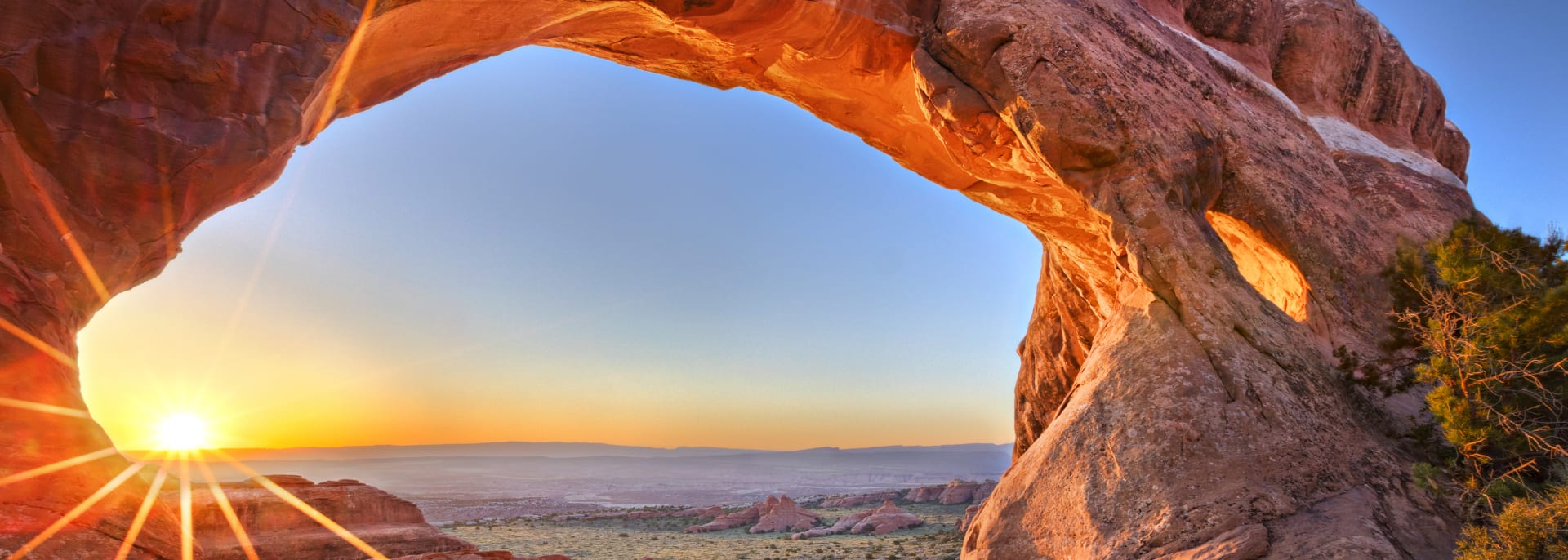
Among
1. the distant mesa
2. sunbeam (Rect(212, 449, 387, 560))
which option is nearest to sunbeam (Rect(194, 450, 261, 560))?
sunbeam (Rect(212, 449, 387, 560))

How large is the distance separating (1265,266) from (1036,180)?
4.39 meters

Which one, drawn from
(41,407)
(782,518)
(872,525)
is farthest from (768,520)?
(41,407)

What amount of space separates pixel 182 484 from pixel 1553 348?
18.8 m

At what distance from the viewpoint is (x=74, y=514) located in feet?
24.0

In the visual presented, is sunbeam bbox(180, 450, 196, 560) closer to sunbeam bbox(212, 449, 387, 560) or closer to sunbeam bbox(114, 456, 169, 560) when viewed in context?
sunbeam bbox(114, 456, 169, 560)

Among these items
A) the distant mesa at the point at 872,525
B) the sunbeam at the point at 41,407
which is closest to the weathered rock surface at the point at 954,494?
the distant mesa at the point at 872,525

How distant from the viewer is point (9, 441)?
7.08 meters

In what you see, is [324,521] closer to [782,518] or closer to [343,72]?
[343,72]

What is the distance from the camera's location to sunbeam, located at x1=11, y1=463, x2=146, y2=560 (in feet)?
22.4

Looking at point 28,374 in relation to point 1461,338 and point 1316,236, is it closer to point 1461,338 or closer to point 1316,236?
point 1461,338

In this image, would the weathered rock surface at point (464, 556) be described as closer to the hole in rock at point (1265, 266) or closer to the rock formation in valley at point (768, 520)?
the hole in rock at point (1265, 266)

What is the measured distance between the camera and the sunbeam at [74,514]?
6.82m

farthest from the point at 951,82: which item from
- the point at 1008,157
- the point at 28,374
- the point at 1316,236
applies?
the point at 28,374

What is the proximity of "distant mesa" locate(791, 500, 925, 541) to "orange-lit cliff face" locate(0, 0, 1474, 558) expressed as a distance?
94.5ft
